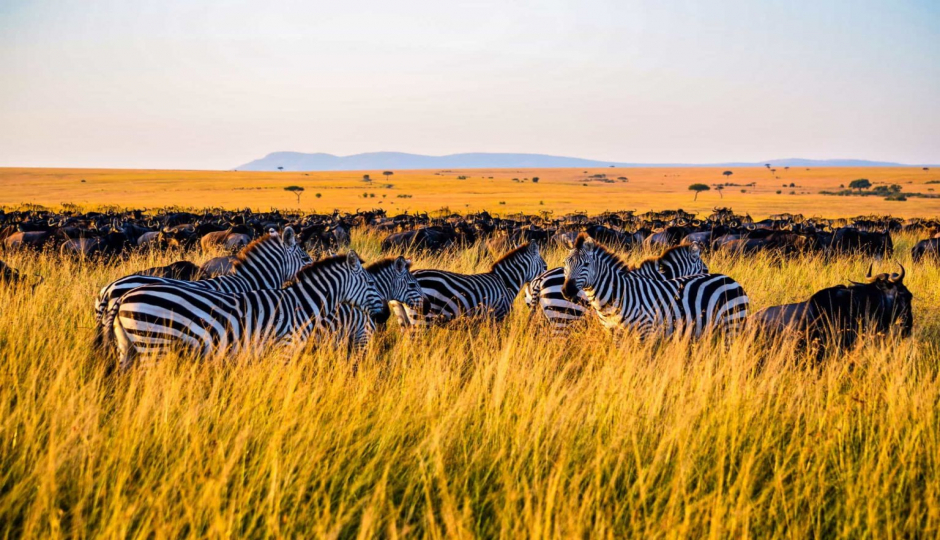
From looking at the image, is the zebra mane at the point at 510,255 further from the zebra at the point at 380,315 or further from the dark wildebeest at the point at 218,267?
the dark wildebeest at the point at 218,267

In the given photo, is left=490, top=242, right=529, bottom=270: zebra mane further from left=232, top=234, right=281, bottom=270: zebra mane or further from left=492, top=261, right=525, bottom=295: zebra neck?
left=232, top=234, right=281, bottom=270: zebra mane

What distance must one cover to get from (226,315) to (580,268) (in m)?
3.47

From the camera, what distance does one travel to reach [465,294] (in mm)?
7684

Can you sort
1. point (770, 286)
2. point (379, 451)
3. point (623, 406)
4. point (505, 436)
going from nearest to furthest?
point (379, 451), point (505, 436), point (623, 406), point (770, 286)

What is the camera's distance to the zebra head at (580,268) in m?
6.65

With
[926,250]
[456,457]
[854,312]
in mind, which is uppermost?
[854,312]

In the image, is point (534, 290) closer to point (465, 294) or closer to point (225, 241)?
point (465, 294)

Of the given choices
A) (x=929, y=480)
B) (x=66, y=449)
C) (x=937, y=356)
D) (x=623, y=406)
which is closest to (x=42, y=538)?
(x=66, y=449)

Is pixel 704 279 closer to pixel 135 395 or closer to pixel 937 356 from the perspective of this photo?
pixel 937 356

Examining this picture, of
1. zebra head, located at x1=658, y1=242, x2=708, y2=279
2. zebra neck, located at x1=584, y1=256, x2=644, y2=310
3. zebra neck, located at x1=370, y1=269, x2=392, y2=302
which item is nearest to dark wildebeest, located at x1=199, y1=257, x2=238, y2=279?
zebra neck, located at x1=370, y1=269, x2=392, y2=302

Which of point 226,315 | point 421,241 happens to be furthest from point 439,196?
point 226,315

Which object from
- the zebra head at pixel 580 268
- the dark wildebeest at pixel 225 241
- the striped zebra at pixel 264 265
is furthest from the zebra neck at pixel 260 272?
the dark wildebeest at pixel 225 241

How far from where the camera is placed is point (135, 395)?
4.55m

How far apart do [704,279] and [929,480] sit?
12.5 ft
